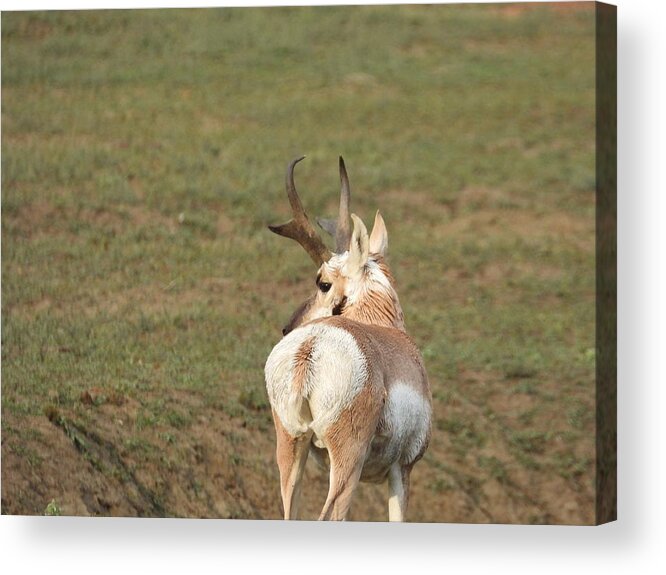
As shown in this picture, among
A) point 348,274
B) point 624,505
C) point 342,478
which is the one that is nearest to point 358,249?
point 348,274

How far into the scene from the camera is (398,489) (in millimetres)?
9555

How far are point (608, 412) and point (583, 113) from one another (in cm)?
475

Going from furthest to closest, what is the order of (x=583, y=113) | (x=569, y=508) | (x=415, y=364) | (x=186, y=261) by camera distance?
1. (x=583, y=113)
2. (x=186, y=261)
3. (x=569, y=508)
4. (x=415, y=364)

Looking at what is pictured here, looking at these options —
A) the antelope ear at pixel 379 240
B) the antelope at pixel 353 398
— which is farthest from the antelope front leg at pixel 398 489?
the antelope ear at pixel 379 240

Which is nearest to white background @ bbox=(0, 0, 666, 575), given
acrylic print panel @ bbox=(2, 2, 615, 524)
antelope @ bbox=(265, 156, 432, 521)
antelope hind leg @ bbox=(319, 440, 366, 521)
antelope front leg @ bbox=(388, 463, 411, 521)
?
acrylic print panel @ bbox=(2, 2, 615, 524)

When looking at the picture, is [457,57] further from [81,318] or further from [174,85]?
[81,318]

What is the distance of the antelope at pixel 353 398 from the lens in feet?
29.5

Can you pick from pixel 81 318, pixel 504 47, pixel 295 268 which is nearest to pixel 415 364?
pixel 81 318

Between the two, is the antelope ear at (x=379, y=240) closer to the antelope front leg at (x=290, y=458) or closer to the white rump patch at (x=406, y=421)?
the white rump patch at (x=406, y=421)

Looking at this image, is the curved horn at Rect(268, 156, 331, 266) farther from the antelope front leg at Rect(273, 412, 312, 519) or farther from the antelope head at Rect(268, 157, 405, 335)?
the antelope front leg at Rect(273, 412, 312, 519)

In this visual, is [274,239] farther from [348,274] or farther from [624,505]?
[624,505]

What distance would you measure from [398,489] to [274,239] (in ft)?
16.3

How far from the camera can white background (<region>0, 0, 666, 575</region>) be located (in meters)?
9.91

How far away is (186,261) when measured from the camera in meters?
13.3
